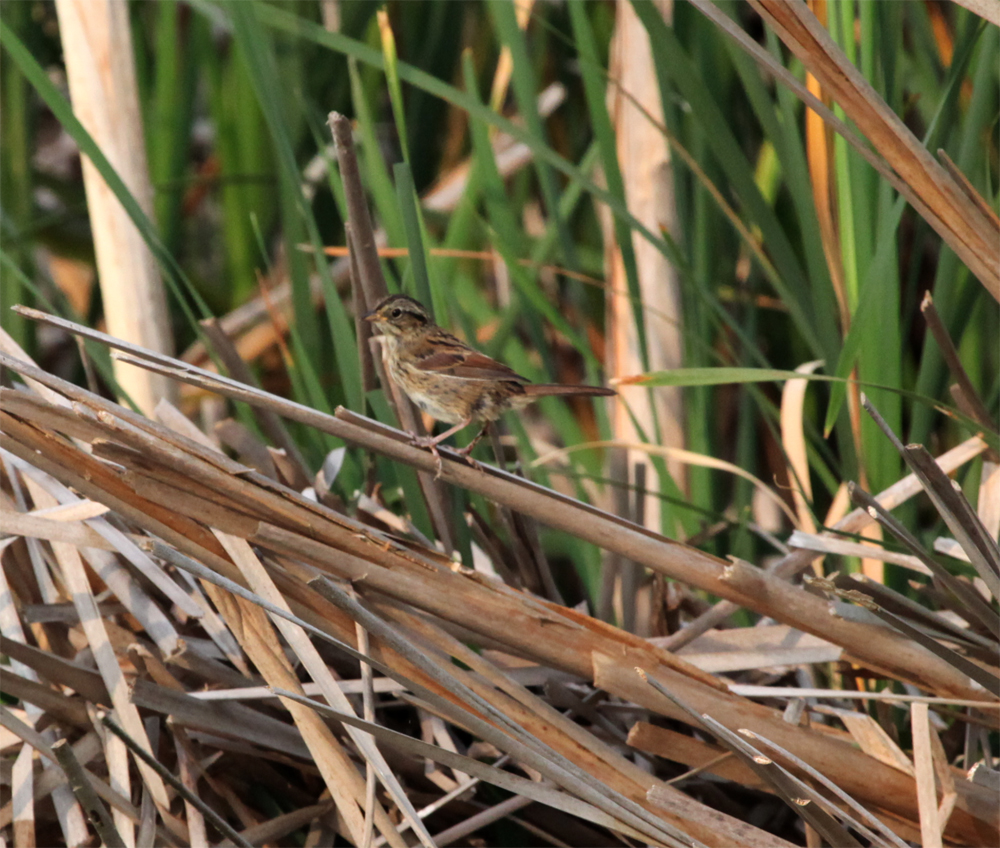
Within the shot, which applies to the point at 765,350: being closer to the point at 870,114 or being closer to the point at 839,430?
the point at 839,430

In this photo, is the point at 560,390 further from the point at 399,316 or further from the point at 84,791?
the point at 84,791

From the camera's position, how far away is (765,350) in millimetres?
3049

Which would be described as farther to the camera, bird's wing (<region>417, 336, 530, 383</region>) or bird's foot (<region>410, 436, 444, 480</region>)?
bird's wing (<region>417, 336, 530, 383</region>)

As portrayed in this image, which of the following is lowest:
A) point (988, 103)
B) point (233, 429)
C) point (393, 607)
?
point (393, 607)

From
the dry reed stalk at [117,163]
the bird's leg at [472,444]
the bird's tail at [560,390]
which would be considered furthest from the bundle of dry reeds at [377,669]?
the dry reed stalk at [117,163]

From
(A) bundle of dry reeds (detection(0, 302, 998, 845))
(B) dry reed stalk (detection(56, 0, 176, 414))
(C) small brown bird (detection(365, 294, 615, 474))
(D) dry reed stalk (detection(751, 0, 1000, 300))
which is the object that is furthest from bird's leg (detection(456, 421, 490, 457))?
(B) dry reed stalk (detection(56, 0, 176, 414))

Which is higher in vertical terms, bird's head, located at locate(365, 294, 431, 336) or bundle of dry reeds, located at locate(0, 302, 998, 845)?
bird's head, located at locate(365, 294, 431, 336)

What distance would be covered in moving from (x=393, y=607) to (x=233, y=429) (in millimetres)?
447

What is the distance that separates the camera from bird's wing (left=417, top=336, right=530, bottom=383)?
1944mm

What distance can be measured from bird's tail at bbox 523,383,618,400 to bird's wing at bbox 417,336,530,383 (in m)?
0.03

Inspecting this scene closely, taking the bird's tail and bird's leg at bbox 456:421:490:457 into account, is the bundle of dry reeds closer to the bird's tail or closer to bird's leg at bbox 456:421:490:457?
bird's leg at bbox 456:421:490:457

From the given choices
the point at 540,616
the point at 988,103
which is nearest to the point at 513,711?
the point at 540,616

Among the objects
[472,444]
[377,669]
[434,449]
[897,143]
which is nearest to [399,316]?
[472,444]

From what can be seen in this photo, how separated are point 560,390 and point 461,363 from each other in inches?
8.9
